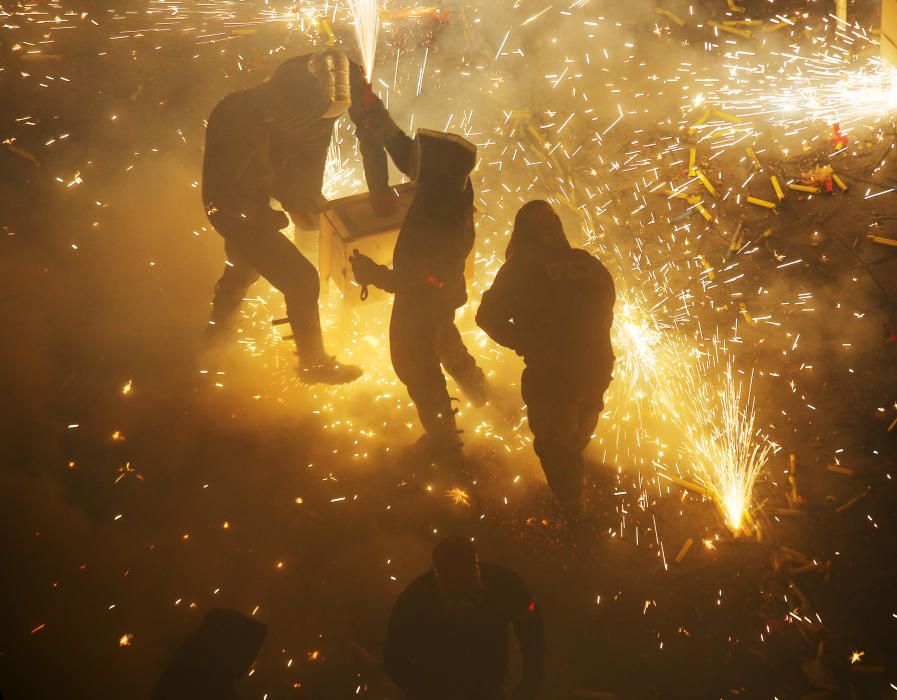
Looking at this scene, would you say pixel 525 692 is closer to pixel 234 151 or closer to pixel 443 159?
pixel 443 159

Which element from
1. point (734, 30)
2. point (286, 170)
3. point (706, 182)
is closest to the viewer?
point (286, 170)

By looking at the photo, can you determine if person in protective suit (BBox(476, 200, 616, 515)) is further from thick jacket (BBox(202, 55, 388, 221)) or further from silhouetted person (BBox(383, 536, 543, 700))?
thick jacket (BBox(202, 55, 388, 221))

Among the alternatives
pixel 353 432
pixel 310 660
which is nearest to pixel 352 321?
pixel 353 432

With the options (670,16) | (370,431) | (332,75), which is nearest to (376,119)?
(332,75)

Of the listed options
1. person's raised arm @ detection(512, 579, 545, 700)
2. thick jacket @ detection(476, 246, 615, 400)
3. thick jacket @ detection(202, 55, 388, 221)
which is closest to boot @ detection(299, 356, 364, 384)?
thick jacket @ detection(202, 55, 388, 221)

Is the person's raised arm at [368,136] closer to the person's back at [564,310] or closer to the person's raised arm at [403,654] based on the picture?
the person's back at [564,310]

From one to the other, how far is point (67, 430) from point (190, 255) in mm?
2060

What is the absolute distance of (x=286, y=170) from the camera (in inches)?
195

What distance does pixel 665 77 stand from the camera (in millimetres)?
7020

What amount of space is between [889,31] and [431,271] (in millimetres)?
4791

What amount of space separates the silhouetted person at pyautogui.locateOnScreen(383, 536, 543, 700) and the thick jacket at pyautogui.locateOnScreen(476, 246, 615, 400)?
48.9 inches

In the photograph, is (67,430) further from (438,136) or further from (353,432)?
(438,136)

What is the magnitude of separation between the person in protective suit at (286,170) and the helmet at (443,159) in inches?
33.0

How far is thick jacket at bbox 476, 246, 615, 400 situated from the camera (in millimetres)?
3594
